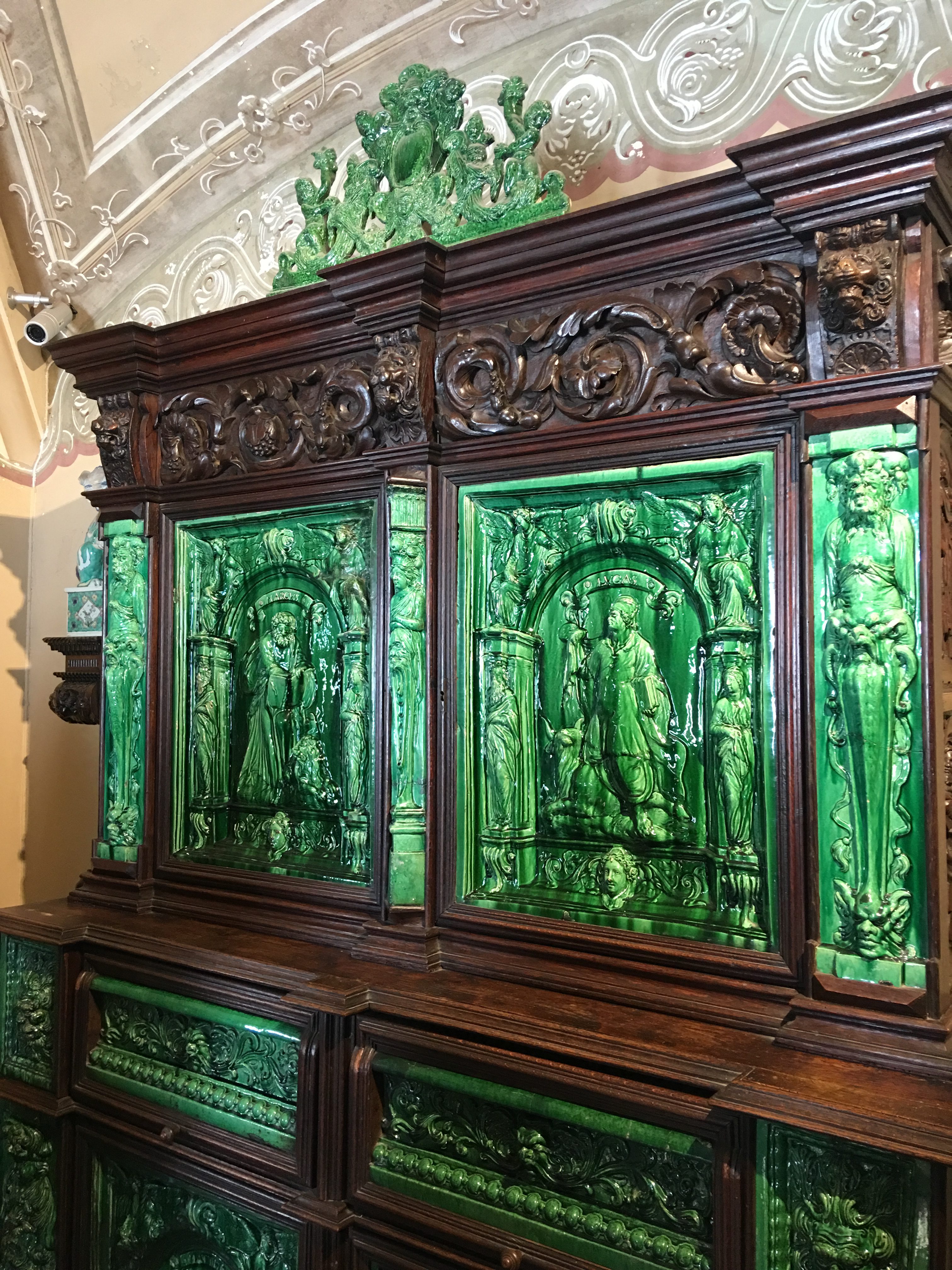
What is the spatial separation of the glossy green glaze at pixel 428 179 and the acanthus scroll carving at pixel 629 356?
291 mm

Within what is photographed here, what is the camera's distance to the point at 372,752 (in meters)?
2.45

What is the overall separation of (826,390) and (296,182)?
1649 mm

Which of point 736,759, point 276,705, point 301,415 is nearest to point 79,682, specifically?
point 276,705

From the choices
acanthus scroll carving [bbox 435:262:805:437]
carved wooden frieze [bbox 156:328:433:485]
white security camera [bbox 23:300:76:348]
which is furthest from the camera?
white security camera [bbox 23:300:76:348]

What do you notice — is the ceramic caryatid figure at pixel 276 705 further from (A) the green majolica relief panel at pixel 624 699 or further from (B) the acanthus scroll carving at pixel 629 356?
(B) the acanthus scroll carving at pixel 629 356

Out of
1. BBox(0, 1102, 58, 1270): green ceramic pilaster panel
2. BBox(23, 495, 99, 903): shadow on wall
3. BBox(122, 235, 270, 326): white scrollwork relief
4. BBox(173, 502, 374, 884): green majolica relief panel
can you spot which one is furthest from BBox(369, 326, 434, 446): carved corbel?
BBox(0, 1102, 58, 1270): green ceramic pilaster panel

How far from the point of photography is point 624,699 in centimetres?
213

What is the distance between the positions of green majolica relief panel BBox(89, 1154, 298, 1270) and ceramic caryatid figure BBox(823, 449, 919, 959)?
152 cm

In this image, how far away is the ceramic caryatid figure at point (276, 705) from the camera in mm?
2654

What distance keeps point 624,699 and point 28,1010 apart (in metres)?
1.96

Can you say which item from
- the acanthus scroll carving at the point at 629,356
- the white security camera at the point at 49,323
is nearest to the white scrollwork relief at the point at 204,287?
the white security camera at the point at 49,323

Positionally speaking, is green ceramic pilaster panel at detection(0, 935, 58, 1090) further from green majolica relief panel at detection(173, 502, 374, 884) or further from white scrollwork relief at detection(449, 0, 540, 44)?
white scrollwork relief at detection(449, 0, 540, 44)

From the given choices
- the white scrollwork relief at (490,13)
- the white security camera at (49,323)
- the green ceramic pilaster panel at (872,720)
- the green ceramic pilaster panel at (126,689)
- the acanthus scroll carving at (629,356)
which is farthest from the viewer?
the white security camera at (49,323)

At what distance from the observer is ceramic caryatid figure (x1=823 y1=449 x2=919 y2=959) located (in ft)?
5.69
